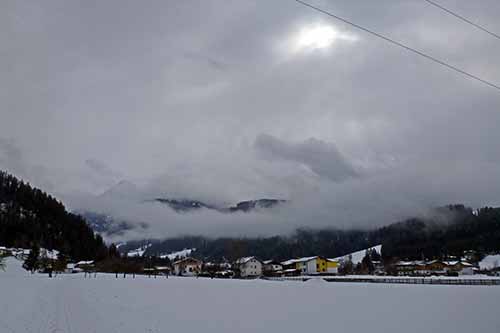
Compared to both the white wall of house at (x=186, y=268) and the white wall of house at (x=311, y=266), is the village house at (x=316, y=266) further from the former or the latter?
the white wall of house at (x=186, y=268)

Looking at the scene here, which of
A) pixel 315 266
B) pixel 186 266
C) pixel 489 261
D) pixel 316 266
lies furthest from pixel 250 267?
pixel 489 261

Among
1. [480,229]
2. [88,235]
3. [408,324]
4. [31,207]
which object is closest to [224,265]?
[88,235]

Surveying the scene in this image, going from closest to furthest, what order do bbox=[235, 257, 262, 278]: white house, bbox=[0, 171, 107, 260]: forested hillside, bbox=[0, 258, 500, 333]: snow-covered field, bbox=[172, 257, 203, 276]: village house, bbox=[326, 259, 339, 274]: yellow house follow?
1. bbox=[0, 258, 500, 333]: snow-covered field
2. bbox=[235, 257, 262, 278]: white house
3. bbox=[326, 259, 339, 274]: yellow house
4. bbox=[0, 171, 107, 260]: forested hillside
5. bbox=[172, 257, 203, 276]: village house

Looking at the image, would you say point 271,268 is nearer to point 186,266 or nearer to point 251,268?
point 251,268

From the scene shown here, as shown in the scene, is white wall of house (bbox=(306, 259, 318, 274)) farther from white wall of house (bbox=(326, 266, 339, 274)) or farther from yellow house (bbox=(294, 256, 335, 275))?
white wall of house (bbox=(326, 266, 339, 274))

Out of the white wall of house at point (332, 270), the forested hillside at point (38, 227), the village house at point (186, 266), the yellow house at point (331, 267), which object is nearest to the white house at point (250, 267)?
the village house at point (186, 266)

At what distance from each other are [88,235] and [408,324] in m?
202

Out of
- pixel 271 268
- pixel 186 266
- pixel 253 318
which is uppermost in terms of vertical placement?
pixel 253 318

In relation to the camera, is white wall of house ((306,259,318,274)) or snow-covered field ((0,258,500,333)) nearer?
snow-covered field ((0,258,500,333))

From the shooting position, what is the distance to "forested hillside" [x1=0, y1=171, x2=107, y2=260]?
16225 centimetres

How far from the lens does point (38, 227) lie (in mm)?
173125

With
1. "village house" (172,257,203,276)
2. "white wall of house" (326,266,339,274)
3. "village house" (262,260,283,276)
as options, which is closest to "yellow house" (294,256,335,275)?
"white wall of house" (326,266,339,274)

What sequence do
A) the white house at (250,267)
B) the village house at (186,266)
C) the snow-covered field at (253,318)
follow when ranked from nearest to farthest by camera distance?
the snow-covered field at (253,318), the white house at (250,267), the village house at (186,266)

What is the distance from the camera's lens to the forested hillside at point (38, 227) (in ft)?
532
